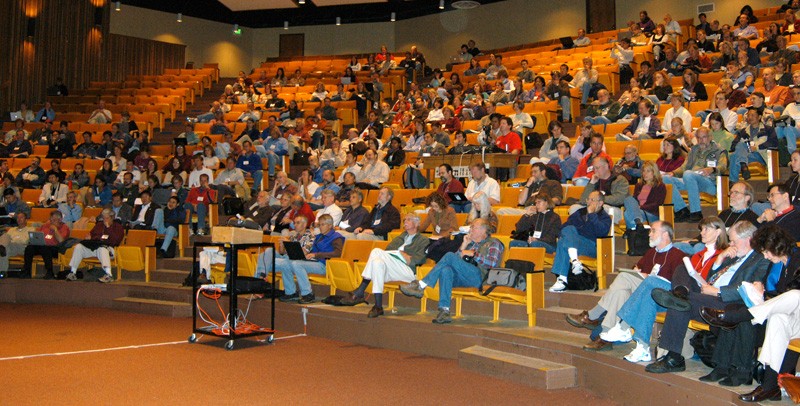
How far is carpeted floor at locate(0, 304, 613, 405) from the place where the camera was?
193 inches

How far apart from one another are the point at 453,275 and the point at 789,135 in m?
3.79

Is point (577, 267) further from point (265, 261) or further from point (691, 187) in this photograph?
point (265, 261)

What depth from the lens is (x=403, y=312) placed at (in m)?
7.09

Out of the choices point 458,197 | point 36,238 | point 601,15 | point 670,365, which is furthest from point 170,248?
point 601,15

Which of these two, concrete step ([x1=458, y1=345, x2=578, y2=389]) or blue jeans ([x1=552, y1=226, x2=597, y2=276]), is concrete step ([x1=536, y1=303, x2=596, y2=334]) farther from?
concrete step ([x1=458, y1=345, x2=578, y2=389])

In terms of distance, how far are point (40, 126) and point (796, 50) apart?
13271 millimetres

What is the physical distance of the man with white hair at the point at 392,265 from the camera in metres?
6.93

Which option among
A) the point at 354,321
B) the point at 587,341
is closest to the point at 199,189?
the point at 354,321

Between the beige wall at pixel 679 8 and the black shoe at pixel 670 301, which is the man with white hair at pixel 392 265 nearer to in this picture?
the black shoe at pixel 670 301

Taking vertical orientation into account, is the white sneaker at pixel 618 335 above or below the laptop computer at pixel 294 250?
below

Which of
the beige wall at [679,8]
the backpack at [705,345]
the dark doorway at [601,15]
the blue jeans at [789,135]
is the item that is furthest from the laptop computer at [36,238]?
the beige wall at [679,8]

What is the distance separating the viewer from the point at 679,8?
17.0m

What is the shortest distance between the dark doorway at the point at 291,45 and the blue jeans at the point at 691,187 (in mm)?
16919

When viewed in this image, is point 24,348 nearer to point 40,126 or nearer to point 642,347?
point 642,347
